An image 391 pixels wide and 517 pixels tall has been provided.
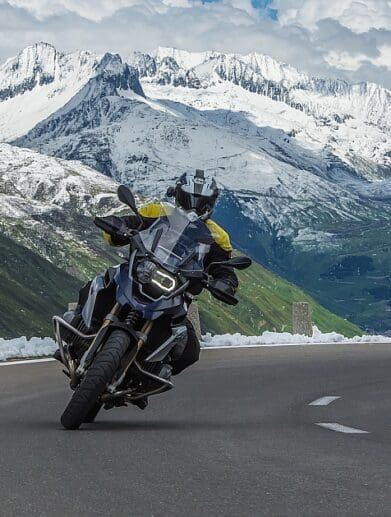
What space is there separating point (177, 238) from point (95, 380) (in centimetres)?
160

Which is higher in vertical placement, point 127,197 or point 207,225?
point 127,197

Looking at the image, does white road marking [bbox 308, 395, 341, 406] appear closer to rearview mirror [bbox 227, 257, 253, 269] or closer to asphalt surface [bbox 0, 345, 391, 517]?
asphalt surface [bbox 0, 345, 391, 517]

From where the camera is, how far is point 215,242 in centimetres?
1111

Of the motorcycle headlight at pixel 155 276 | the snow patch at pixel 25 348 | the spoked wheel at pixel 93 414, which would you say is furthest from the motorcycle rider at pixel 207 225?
the snow patch at pixel 25 348

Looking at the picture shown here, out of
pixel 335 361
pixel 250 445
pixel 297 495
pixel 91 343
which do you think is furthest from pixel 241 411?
pixel 335 361

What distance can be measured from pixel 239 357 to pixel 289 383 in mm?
5166

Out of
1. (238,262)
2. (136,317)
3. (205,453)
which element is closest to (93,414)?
(136,317)

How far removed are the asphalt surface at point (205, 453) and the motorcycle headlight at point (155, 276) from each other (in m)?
1.30

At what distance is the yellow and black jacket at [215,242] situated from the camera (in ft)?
36.3

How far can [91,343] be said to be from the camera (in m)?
10.4

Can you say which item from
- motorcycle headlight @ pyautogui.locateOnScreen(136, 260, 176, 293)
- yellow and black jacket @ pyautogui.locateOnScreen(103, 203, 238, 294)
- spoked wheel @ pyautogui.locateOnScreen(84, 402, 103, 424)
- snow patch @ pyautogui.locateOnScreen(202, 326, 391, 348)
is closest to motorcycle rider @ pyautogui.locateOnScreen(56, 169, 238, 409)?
yellow and black jacket @ pyautogui.locateOnScreen(103, 203, 238, 294)

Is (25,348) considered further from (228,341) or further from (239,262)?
(239,262)

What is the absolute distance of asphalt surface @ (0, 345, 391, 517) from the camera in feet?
19.6

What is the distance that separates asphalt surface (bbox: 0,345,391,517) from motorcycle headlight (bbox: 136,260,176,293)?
4.28 feet
